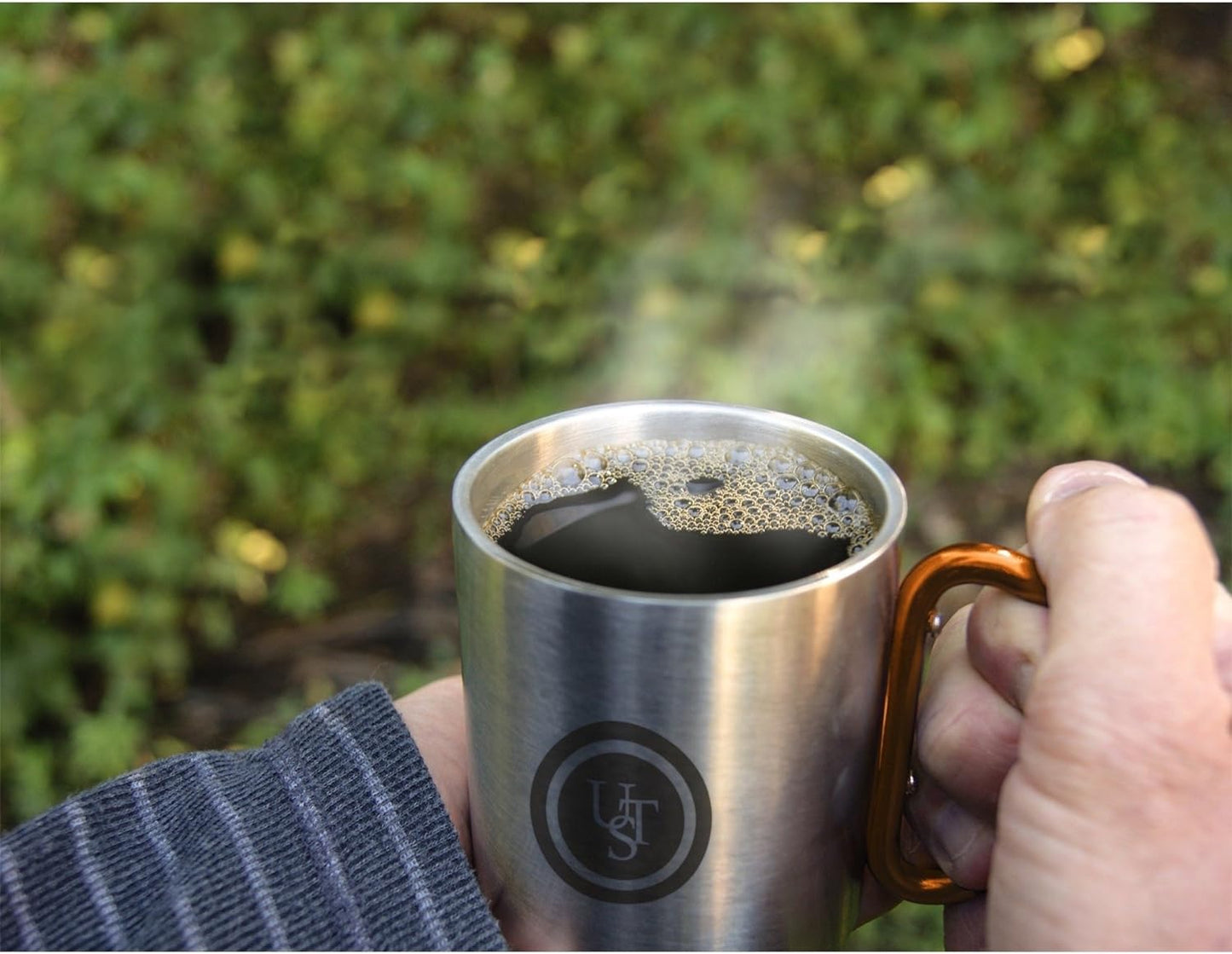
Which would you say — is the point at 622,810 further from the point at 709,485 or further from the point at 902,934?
the point at 902,934

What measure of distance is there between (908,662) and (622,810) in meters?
0.24

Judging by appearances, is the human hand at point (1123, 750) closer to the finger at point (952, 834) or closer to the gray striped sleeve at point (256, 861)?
the finger at point (952, 834)

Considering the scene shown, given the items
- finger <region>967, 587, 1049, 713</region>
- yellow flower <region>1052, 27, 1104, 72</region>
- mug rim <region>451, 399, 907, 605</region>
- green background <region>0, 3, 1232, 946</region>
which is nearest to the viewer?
mug rim <region>451, 399, 907, 605</region>

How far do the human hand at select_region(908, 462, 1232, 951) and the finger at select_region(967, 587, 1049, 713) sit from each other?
0.05m

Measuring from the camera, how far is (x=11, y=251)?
8.55 ft

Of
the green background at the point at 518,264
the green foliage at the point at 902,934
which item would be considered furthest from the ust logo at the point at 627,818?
the green background at the point at 518,264

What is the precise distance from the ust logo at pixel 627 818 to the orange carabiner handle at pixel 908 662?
8.1 inches

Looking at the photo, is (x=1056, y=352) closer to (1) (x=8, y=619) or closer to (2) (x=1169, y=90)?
(2) (x=1169, y=90)

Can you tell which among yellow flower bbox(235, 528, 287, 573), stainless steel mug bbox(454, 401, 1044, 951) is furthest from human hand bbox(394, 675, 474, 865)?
yellow flower bbox(235, 528, 287, 573)

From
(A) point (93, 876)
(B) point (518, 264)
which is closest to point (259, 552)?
(B) point (518, 264)

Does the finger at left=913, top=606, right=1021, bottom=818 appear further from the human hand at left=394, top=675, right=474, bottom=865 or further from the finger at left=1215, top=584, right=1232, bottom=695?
the human hand at left=394, top=675, right=474, bottom=865

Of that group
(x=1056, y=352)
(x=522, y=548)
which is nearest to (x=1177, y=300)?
(x=1056, y=352)

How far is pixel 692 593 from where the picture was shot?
0.93 metres

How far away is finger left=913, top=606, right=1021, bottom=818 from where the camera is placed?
1.00 metres
